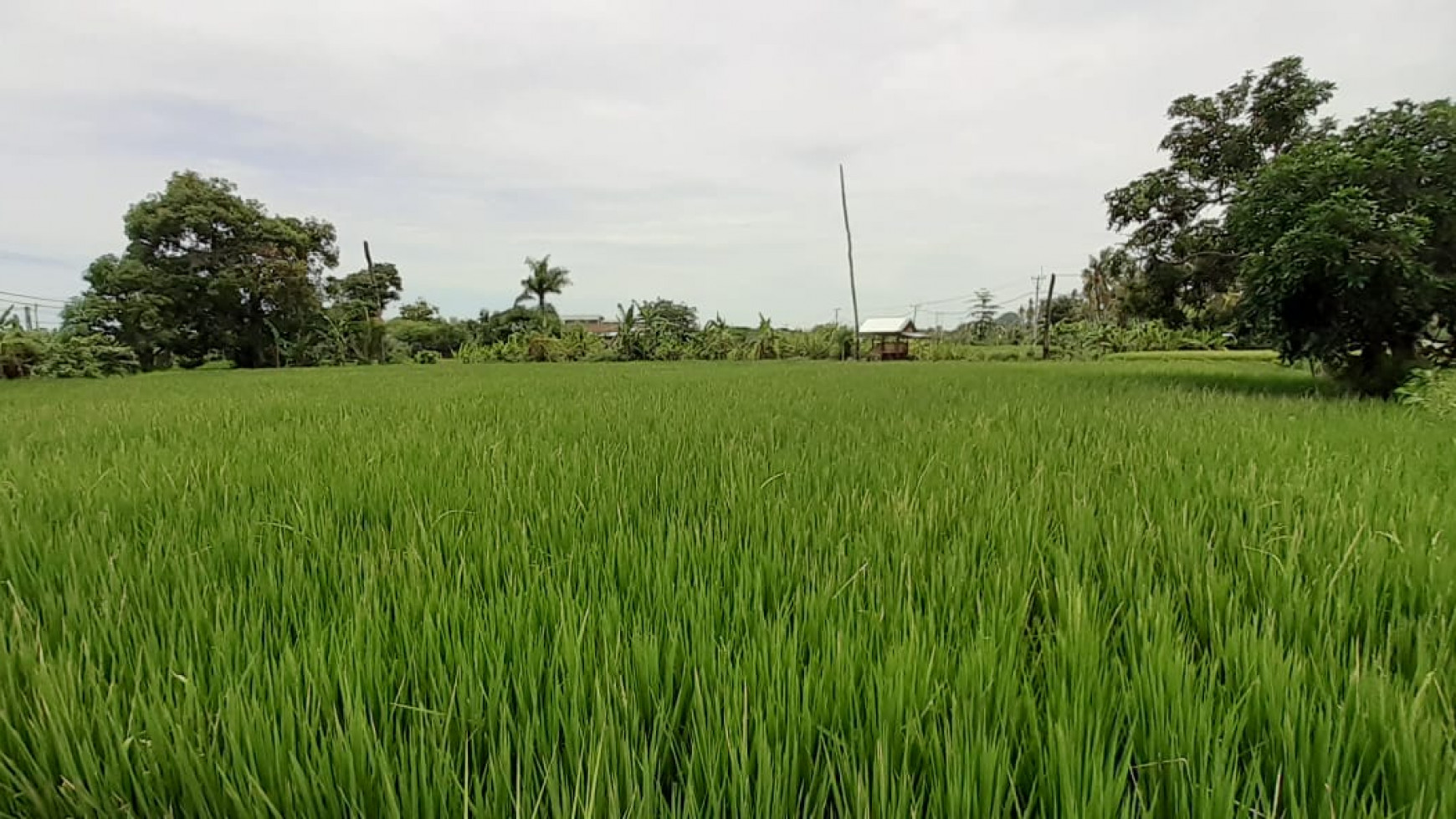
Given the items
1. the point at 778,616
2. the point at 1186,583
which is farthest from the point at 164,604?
the point at 1186,583

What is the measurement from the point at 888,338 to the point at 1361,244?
59.7 ft

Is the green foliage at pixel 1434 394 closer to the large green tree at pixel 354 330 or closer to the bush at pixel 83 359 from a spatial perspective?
the bush at pixel 83 359

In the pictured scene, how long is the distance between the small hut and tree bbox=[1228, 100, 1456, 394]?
15.2 m

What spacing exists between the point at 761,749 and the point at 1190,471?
2090mm

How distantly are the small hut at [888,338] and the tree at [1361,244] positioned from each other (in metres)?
15.2

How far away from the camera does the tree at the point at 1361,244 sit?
14.3 feet

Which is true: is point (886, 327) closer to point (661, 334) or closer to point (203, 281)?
point (661, 334)

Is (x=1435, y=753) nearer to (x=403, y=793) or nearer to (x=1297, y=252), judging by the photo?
Answer: (x=403, y=793)

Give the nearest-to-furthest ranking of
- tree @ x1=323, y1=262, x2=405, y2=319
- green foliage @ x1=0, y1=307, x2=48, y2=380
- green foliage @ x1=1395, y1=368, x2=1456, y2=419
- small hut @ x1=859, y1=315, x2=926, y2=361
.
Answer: green foliage @ x1=1395, y1=368, x2=1456, y2=419 < green foliage @ x1=0, y1=307, x2=48, y2=380 < small hut @ x1=859, y1=315, x2=926, y2=361 < tree @ x1=323, y1=262, x2=405, y2=319

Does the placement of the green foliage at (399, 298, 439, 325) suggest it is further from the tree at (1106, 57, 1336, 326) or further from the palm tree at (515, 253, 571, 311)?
the tree at (1106, 57, 1336, 326)

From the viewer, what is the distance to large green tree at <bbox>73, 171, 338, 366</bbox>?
15.4 metres

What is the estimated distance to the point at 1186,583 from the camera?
1.12 meters

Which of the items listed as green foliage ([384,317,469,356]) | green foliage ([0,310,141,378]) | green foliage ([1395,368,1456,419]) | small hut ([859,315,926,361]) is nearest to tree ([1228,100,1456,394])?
green foliage ([1395,368,1456,419])

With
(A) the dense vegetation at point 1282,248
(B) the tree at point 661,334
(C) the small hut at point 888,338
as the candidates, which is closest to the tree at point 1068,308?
(C) the small hut at point 888,338
